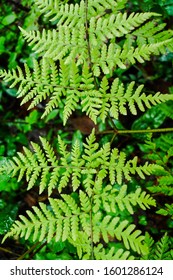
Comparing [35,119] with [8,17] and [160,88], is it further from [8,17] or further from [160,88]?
[160,88]

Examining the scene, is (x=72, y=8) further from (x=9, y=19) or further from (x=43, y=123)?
(x=43, y=123)

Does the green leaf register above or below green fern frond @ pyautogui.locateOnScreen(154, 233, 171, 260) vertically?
above

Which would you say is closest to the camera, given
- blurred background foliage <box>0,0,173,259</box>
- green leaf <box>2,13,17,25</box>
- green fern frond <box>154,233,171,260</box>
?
green fern frond <box>154,233,171,260</box>

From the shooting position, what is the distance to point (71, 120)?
3.23 m

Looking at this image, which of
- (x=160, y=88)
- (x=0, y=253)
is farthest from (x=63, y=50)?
(x=0, y=253)

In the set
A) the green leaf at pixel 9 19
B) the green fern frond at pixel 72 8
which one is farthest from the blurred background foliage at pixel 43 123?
the green fern frond at pixel 72 8

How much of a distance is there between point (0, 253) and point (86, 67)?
193cm

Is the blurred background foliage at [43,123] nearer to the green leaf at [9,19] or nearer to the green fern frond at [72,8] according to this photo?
the green leaf at [9,19]

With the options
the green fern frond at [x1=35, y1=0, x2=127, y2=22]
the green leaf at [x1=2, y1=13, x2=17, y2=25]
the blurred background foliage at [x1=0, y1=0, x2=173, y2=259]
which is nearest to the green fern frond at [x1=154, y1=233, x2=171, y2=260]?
the blurred background foliage at [x1=0, y1=0, x2=173, y2=259]

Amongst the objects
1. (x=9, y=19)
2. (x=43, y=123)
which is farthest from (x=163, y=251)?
(x=9, y=19)

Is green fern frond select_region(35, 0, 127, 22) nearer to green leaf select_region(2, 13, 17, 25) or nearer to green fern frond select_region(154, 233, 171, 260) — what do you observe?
green leaf select_region(2, 13, 17, 25)

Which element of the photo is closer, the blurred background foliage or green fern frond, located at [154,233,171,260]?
green fern frond, located at [154,233,171,260]

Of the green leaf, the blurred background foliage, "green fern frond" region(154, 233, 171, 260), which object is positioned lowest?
"green fern frond" region(154, 233, 171, 260)
